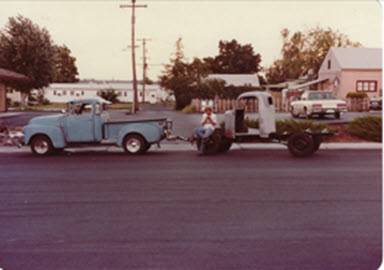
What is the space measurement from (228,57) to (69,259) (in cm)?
283

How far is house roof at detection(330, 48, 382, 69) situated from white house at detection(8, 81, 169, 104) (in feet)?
6.38

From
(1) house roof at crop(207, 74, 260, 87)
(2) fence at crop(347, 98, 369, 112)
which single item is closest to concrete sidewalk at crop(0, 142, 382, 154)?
(1) house roof at crop(207, 74, 260, 87)

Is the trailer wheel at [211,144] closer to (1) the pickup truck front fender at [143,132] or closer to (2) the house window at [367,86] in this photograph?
(1) the pickup truck front fender at [143,132]

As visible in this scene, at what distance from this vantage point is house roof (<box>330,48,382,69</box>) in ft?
18.7

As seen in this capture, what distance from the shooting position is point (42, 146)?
12.8 meters

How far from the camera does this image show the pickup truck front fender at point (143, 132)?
498 inches

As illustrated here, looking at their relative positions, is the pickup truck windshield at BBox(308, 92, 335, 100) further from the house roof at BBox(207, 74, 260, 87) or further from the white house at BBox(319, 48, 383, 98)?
the house roof at BBox(207, 74, 260, 87)

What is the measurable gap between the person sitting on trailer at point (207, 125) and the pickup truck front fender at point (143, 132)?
36.9 inches

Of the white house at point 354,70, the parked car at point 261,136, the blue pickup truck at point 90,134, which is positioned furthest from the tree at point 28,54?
the blue pickup truck at point 90,134

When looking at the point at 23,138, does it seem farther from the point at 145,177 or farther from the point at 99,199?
the point at 99,199

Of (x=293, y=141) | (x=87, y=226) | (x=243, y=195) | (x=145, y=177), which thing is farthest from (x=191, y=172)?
(x=87, y=226)

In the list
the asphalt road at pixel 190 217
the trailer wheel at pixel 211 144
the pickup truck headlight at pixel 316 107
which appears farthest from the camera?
the trailer wheel at pixel 211 144

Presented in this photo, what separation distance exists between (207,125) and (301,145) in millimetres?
2133

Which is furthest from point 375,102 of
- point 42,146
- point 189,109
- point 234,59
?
point 42,146
